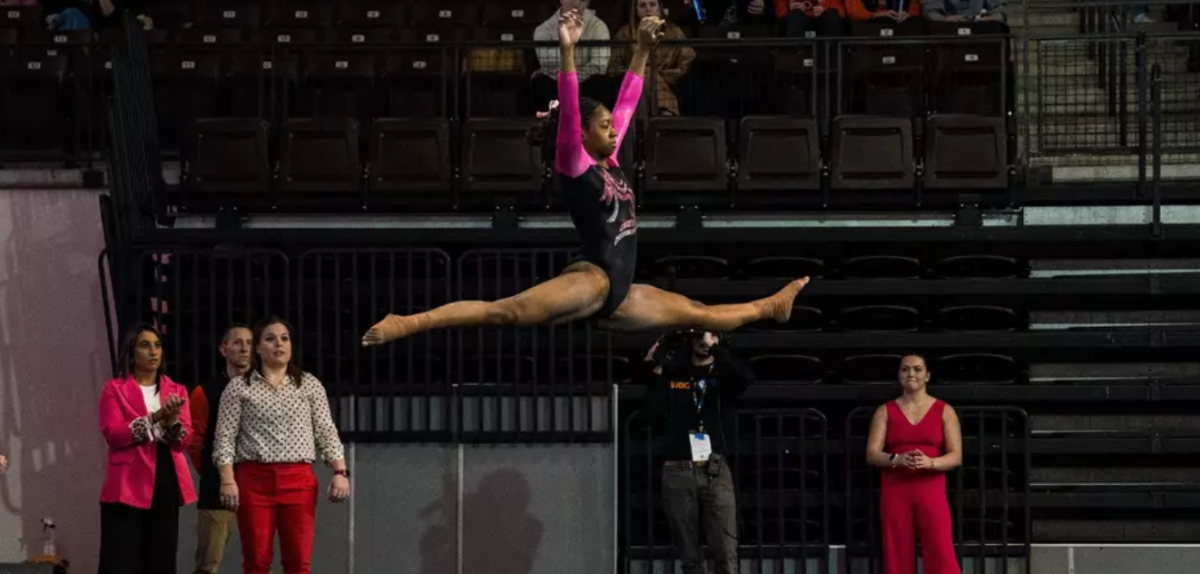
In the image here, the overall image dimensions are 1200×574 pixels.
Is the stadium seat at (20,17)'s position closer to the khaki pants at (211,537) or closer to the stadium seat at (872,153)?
the khaki pants at (211,537)

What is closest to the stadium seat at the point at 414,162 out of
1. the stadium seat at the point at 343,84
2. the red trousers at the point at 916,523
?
the stadium seat at the point at 343,84

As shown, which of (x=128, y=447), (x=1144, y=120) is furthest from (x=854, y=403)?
(x=128, y=447)

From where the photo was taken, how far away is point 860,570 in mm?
9633

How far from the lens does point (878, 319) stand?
10.4 m

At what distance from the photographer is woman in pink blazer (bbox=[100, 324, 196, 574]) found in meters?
8.32

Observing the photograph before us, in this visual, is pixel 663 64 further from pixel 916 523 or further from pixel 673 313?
pixel 673 313

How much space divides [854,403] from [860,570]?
3.12 ft

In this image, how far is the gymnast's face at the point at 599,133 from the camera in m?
6.95

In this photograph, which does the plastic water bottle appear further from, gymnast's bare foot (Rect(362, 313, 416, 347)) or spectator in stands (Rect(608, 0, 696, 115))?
gymnast's bare foot (Rect(362, 313, 416, 347))

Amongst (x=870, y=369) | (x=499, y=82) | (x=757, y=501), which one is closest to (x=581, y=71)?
(x=499, y=82)

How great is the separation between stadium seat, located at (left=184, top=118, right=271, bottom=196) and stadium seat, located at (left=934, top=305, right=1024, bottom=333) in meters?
3.79

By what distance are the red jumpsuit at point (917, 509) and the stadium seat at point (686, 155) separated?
1.92m

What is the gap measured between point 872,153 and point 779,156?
1.69 feet

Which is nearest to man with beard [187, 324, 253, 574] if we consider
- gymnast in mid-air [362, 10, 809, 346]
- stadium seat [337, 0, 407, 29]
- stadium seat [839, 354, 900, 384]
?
gymnast in mid-air [362, 10, 809, 346]
